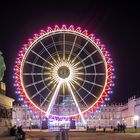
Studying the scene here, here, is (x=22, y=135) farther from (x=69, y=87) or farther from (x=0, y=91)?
(x=69, y=87)

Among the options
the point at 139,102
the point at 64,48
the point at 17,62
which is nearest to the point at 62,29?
the point at 64,48

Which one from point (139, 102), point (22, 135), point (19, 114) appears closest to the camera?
point (22, 135)

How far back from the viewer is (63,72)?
50750mm

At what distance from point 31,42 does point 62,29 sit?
153 inches

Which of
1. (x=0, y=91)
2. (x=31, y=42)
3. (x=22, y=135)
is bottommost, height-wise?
(x=22, y=135)

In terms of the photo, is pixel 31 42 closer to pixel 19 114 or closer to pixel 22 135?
pixel 22 135

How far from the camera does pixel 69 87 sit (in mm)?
51312

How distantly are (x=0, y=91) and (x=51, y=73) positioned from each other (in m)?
18.6

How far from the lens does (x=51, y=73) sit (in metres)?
50.7

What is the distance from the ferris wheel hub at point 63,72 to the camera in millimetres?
50719

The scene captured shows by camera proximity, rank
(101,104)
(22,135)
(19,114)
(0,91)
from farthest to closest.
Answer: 1. (19,114)
2. (101,104)
3. (0,91)
4. (22,135)

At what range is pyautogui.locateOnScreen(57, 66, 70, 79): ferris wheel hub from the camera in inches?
1997

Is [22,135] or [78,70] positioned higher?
[78,70]

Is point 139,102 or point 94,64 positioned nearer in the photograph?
point 94,64
